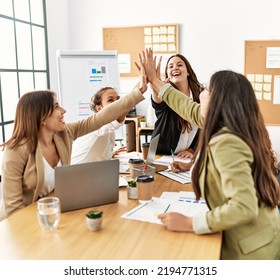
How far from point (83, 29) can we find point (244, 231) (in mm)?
4530

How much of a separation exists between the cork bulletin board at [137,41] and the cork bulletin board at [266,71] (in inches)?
38.2

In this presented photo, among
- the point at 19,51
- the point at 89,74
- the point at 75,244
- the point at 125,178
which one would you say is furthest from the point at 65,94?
the point at 75,244

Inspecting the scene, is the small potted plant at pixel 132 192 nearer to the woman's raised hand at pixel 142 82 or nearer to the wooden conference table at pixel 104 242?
the wooden conference table at pixel 104 242

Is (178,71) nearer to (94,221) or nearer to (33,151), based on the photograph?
(33,151)

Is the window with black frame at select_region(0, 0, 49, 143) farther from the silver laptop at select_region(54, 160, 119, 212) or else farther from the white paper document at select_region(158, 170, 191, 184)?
the silver laptop at select_region(54, 160, 119, 212)

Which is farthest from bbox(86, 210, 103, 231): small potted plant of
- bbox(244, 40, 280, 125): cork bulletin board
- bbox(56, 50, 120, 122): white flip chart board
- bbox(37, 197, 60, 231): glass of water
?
bbox(244, 40, 280, 125): cork bulletin board

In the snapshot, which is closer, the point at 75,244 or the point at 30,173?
the point at 75,244

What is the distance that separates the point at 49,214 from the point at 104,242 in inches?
9.6

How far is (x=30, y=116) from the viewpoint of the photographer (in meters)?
1.92

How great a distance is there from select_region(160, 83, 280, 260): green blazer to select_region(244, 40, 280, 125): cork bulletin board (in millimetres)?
3646

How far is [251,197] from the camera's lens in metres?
1.20

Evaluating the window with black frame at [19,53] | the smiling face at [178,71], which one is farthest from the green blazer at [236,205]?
the window with black frame at [19,53]
